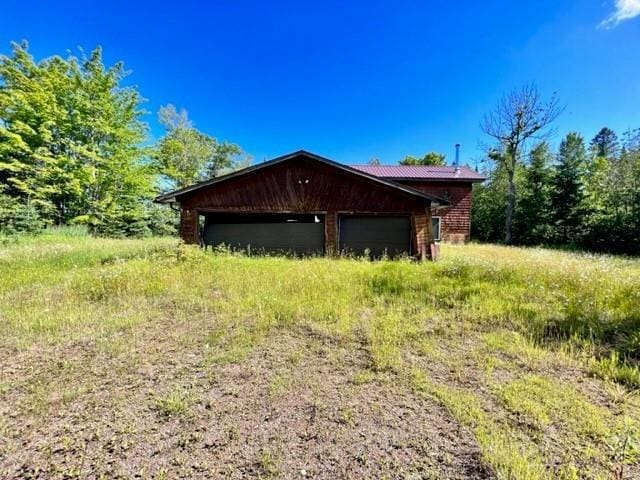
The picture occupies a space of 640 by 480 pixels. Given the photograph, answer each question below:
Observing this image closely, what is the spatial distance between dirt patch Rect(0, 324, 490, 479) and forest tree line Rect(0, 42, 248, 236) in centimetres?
1632

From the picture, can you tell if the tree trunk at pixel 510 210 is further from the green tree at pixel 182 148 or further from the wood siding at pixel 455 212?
the green tree at pixel 182 148

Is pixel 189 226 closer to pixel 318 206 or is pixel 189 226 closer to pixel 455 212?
pixel 318 206

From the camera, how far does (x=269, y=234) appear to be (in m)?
11.2

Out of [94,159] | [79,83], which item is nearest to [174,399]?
[94,159]

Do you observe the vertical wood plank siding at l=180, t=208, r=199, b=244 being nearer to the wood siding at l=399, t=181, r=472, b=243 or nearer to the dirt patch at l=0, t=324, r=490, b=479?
the dirt patch at l=0, t=324, r=490, b=479

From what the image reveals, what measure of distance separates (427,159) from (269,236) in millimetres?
32597

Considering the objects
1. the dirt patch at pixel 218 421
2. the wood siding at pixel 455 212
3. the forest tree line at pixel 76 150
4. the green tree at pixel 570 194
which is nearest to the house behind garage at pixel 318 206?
the dirt patch at pixel 218 421

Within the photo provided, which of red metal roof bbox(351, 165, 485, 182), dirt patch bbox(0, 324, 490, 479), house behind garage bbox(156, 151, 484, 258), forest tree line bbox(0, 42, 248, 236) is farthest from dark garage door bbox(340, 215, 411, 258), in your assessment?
forest tree line bbox(0, 42, 248, 236)

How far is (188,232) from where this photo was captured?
10633 millimetres

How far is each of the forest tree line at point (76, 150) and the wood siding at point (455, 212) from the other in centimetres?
1828

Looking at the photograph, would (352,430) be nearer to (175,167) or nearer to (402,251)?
(402,251)

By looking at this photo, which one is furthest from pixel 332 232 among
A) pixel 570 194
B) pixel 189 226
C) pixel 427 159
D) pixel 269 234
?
pixel 427 159

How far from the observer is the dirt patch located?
1909mm

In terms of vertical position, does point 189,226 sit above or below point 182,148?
below
